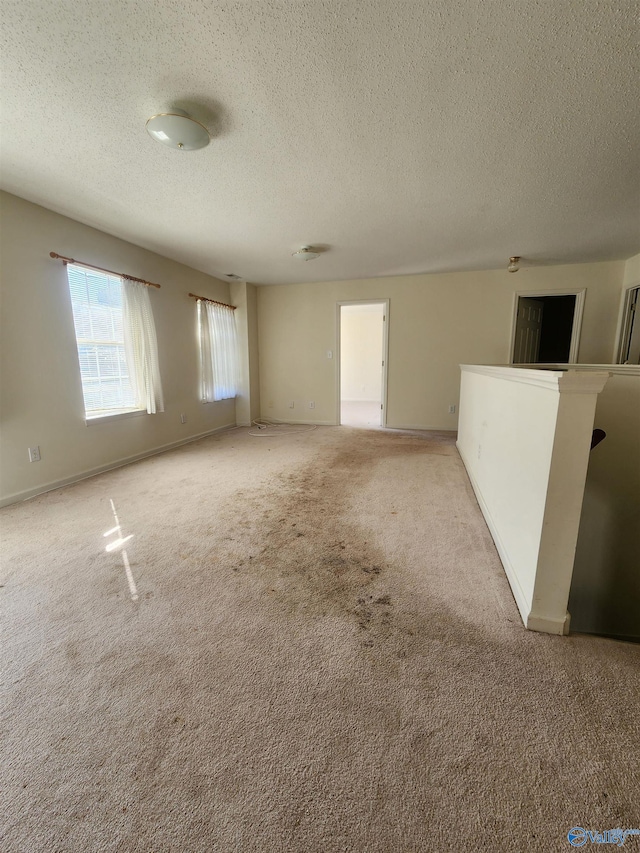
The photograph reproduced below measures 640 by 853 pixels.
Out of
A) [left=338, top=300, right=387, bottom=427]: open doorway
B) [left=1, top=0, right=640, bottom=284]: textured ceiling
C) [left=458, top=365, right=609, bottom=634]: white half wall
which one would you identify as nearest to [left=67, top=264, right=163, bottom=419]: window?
[left=1, top=0, right=640, bottom=284]: textured ceiling

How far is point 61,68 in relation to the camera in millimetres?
1417

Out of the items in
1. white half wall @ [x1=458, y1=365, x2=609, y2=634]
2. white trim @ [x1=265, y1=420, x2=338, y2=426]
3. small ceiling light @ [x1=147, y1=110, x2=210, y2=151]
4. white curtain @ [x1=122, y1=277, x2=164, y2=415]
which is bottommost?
white trim @ [x1=265, y1=420, x2=338, y2=426]

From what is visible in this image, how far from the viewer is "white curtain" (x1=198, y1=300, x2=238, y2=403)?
15.2 ft

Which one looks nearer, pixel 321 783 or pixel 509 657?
pixel 321 783

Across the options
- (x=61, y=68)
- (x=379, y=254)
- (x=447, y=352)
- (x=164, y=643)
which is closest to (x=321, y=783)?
(x=164, y=643)

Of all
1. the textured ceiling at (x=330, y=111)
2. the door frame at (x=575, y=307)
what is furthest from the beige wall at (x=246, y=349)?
the door frame at (x=575, y=307)

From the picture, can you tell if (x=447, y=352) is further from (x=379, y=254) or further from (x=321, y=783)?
(x=321, y=783)

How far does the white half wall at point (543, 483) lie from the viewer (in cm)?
119

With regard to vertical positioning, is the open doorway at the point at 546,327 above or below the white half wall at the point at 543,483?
above

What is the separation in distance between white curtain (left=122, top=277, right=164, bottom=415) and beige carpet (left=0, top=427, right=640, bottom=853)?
193cm

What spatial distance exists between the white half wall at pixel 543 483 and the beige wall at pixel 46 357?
11.3ft

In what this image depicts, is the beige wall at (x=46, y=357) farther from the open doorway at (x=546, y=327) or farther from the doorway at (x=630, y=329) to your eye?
the doorway at (x=630, y=329)

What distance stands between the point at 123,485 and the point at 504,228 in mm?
4225

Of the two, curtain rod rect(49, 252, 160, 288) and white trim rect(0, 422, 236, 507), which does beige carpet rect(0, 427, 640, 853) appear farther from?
curtain rod rect(49, 252, 160, 288)
